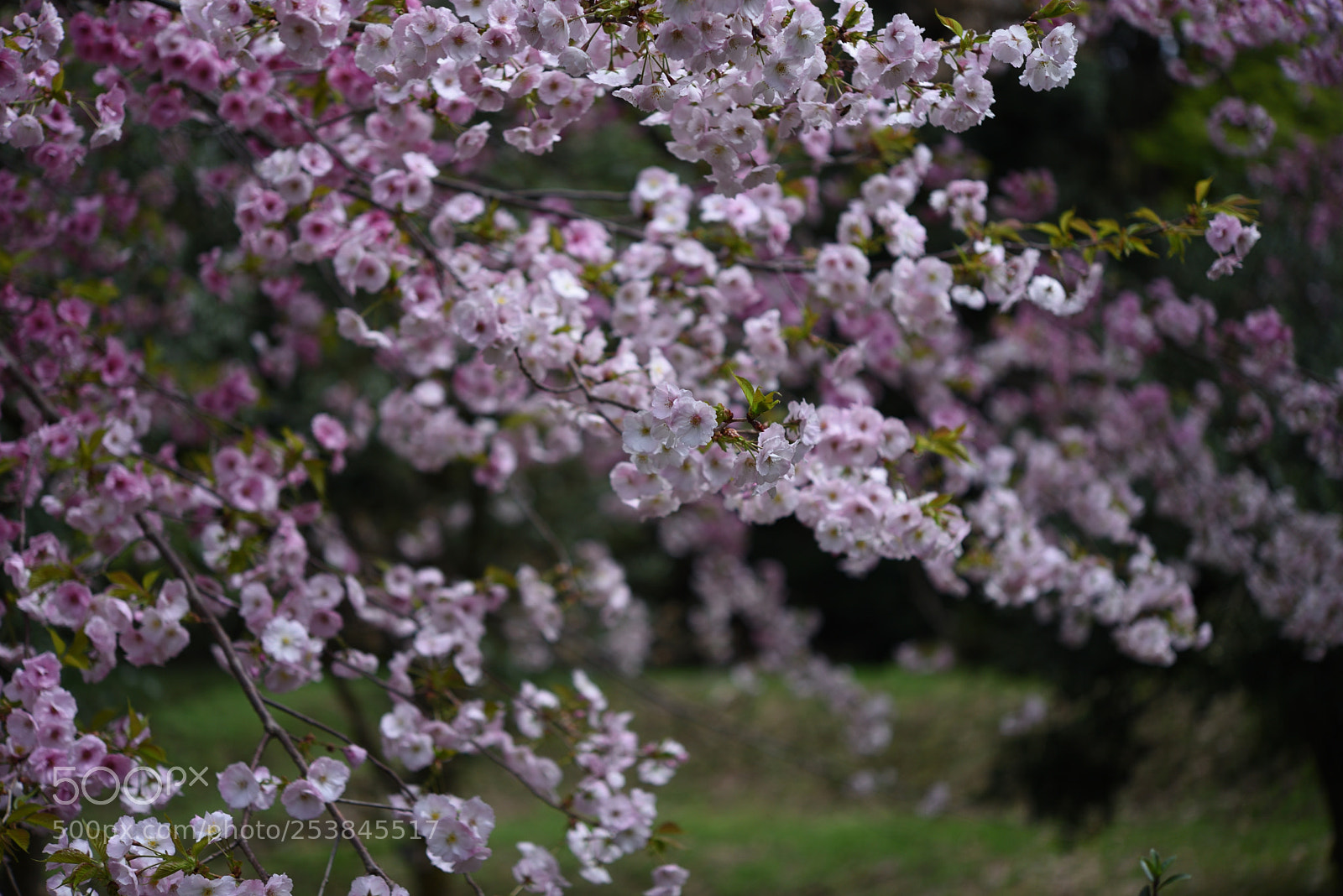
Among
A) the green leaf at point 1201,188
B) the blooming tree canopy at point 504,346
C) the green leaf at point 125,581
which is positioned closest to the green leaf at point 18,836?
the blooming tree canopy at point 504,346

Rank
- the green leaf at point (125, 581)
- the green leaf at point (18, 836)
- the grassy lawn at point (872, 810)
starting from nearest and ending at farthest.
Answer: the green leaf at point (18, 836) → the green leaf at point (125, 581) → the grassy lawn at point (872, 810)

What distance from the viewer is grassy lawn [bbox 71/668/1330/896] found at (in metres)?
4.37

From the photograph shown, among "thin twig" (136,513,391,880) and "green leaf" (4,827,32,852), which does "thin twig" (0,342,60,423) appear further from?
"green leaf" (4,827,32,852)

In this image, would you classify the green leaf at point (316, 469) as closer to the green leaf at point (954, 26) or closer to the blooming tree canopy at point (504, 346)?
the blooming tree canopy at point (504, 346)

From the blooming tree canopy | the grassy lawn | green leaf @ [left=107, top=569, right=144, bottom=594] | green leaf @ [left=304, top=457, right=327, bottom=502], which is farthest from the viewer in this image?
the grassy lawn

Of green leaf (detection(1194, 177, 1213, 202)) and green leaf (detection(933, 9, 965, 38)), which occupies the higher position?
green leaf (detection(933, 9, 965, 38))

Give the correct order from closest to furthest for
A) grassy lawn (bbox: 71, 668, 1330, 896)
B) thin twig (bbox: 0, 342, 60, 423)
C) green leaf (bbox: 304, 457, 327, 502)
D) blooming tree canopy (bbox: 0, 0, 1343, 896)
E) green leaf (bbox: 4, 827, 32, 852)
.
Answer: green leaf (bbox: 4, 827, 32, 852), blooming tree canopy (bbox: 0, 0, 1343, 896), thin twig (bbox: 0, 342, 60, 423), green leaf (bbox: 304, 457, 327, 502), grassy lawn (bbox: 71, 668, 1330, 896)

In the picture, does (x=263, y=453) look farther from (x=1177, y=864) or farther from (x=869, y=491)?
(x=1177, y=864)

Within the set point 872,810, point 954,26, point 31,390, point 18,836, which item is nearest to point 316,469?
point 31,390

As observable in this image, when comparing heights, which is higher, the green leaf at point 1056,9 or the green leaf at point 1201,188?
the green leaf at point 1056,9

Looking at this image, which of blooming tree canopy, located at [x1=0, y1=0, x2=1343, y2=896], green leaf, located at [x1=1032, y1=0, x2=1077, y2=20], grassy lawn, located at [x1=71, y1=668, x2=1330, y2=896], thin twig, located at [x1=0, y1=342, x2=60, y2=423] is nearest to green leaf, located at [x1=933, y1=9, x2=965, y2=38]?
blooming tree canopy, located at [x1=0, y1=0, x2=1343, y2=896]

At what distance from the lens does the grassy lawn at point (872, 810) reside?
437 cm

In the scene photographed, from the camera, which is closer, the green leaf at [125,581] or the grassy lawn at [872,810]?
the green leaf at [125,581]

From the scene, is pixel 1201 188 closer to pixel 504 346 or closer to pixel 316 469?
pixel 504 346
